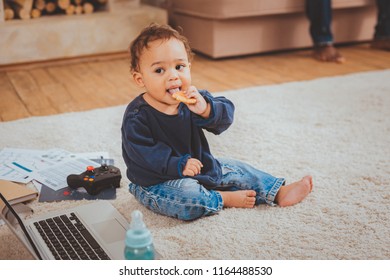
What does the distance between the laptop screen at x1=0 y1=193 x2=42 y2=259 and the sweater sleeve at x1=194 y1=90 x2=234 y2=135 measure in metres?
0.46

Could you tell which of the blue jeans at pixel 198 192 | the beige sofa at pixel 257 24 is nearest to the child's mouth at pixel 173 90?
the blue jeans at pixel 198 192

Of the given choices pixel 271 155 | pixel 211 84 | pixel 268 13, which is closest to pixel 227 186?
pixel 271 155

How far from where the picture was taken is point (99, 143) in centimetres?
174

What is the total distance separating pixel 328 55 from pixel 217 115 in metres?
1.90

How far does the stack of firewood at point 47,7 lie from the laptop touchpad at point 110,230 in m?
2.09

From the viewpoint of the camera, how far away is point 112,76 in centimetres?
269

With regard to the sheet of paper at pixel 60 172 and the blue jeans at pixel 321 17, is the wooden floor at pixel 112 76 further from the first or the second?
the sheet of paper at pixel 60 172

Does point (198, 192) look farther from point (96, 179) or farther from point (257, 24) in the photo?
point (257, 24)

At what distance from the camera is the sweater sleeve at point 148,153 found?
3.95ft

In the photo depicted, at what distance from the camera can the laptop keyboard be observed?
103 cm

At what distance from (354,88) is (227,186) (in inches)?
48.7

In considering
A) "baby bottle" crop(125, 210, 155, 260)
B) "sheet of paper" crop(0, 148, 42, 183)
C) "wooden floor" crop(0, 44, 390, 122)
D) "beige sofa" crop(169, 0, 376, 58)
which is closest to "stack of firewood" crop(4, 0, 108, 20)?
"wooden floor" crop(0, 44, 390, 122)

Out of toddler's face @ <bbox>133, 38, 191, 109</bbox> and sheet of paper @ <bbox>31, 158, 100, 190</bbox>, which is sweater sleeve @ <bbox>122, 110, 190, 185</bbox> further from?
sheet of paper @ <bbox>31, 158, 100, 190</bbox>
